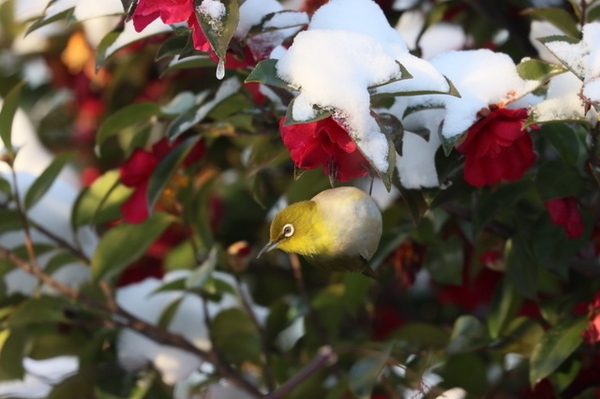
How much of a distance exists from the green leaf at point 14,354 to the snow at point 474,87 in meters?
0.72

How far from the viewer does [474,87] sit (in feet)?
2.57

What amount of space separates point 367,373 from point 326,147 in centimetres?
42

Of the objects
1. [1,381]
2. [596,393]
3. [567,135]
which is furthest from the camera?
[1,381]

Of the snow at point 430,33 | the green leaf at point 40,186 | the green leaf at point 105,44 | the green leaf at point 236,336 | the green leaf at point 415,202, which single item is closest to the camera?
the green leaf at point 415,202

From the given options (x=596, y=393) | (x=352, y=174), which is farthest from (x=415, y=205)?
(x=596, y=393)

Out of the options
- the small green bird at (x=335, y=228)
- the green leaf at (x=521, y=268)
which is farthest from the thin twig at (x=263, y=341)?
the small green bird at (x=335, y=228)

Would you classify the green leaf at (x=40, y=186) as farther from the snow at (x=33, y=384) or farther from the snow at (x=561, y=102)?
the snow at (x=561, y=102)

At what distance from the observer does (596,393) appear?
40.4 inches

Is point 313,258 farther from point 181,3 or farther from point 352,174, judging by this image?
point 181,3

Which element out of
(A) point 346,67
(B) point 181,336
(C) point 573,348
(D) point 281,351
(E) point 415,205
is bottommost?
(D) point 281,351

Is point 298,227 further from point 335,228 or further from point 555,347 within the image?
point 555,347

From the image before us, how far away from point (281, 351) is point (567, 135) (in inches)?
25.3

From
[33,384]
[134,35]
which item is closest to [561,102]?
[134,35]

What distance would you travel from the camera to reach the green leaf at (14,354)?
1.19m
